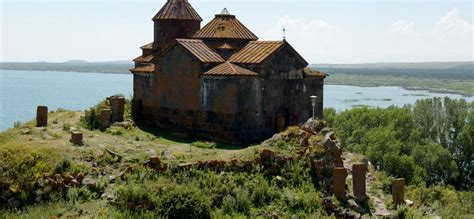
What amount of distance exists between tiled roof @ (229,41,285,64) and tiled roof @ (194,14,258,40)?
0.77 meters

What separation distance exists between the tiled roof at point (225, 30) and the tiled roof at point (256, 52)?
77cm

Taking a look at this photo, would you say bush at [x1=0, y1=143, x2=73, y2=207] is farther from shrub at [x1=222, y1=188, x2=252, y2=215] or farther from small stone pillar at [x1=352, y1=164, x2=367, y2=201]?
small stone pillar at [x1=352, y1=164, x2=367, y2=201]

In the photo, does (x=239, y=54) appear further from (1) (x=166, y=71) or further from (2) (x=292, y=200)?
(2) (x=292, y=200)

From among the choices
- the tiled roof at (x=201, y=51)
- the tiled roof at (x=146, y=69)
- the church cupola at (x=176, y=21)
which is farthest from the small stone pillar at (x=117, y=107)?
the church cupola at (x=176, y=21)

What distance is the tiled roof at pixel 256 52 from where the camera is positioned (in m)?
19.4

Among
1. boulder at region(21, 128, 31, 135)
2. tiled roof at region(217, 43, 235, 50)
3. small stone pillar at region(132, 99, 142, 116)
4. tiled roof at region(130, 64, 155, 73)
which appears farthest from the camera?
small stone pillar at region(132, 99, 142, 116)

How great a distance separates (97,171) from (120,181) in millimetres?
726

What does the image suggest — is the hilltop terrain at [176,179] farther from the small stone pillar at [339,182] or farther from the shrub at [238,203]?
the small stone pillar at [339,182]

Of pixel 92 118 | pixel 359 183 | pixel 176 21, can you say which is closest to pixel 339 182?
pixel 359 183

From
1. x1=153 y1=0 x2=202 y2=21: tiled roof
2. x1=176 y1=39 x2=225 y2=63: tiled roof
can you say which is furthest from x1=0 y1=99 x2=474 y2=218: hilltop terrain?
x1=153 y1=0 x2=202 y2=21: tiled roof

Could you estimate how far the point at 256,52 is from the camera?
19.8 metres

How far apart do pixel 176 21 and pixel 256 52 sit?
4925 millimetres

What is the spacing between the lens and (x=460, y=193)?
29.9m

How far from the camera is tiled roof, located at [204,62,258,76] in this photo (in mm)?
18625
